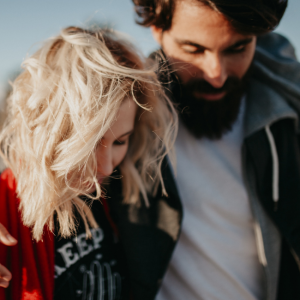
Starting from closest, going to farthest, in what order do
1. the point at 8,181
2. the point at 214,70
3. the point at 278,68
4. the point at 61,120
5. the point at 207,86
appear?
1. the point at 61,120
2. the point at 8,181
3. the point at 214,70
4. the point at 207,86
5. the point at 278,68

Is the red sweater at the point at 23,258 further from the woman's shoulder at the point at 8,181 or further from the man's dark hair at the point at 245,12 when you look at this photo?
the man's dark hair at the point at 245,12

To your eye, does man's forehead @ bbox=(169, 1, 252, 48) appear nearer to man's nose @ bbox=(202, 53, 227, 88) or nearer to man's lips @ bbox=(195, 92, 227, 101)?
man's nose @ bbox=(202, 53, 227, 88)

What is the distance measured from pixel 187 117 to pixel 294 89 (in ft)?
2.13

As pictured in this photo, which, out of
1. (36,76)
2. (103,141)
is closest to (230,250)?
(103,141)

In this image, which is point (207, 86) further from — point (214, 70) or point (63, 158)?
point (63, 158)

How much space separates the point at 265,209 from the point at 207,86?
30.5 inches

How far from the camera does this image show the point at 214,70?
121cm

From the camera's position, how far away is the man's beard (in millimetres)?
1351

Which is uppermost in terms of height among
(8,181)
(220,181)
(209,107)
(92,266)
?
(8,181)

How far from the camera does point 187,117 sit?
1.46 meters

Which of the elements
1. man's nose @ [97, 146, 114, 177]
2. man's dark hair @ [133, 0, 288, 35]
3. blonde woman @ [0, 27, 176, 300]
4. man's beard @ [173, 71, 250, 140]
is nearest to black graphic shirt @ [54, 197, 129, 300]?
blonde woman @ [0, 27, 176, 300]

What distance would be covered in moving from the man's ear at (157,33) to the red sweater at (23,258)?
3.62 feet

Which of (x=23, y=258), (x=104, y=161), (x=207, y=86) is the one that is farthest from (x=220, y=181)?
(x=23, y=258)

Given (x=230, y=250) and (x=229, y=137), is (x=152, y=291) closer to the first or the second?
(x=230, y=250)
